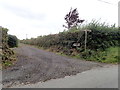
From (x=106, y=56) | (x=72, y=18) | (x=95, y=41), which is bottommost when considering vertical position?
(x=106, y=56)

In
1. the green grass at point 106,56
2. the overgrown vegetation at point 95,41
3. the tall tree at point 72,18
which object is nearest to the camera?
the green grass at point 106,56

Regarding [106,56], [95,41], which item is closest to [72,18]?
[95,41]

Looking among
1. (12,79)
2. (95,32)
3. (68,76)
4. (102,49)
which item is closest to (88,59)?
(102,49)

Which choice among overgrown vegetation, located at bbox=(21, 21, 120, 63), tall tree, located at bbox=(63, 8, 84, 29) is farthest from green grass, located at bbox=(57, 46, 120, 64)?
tall tree, located at bbox=(63, 8, 84, 29)

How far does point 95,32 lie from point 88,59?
8.38ft

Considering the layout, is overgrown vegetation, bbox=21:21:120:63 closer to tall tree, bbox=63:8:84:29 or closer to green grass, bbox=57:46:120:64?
green grass, bbox=57:46:120:64

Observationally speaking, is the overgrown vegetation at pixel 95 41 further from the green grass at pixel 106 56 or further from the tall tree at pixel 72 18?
the tall tree at pixel 72 18

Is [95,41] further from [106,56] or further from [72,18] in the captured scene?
[72,18]

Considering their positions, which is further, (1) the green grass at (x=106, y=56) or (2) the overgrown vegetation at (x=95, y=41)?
(2) the overgrown vegetation at (x=95, y=41)

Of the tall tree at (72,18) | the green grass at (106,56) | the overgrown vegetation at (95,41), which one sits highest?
the tall tree at (72,18)

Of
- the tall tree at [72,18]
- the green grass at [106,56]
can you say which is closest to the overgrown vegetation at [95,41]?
the green grass at [106,56]

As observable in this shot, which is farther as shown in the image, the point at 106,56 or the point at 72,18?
the point at 72,18

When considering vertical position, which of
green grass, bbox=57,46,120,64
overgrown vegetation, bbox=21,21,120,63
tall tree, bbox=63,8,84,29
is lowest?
green grass, bbox=57,46,120,64

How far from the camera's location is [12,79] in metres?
5.97
